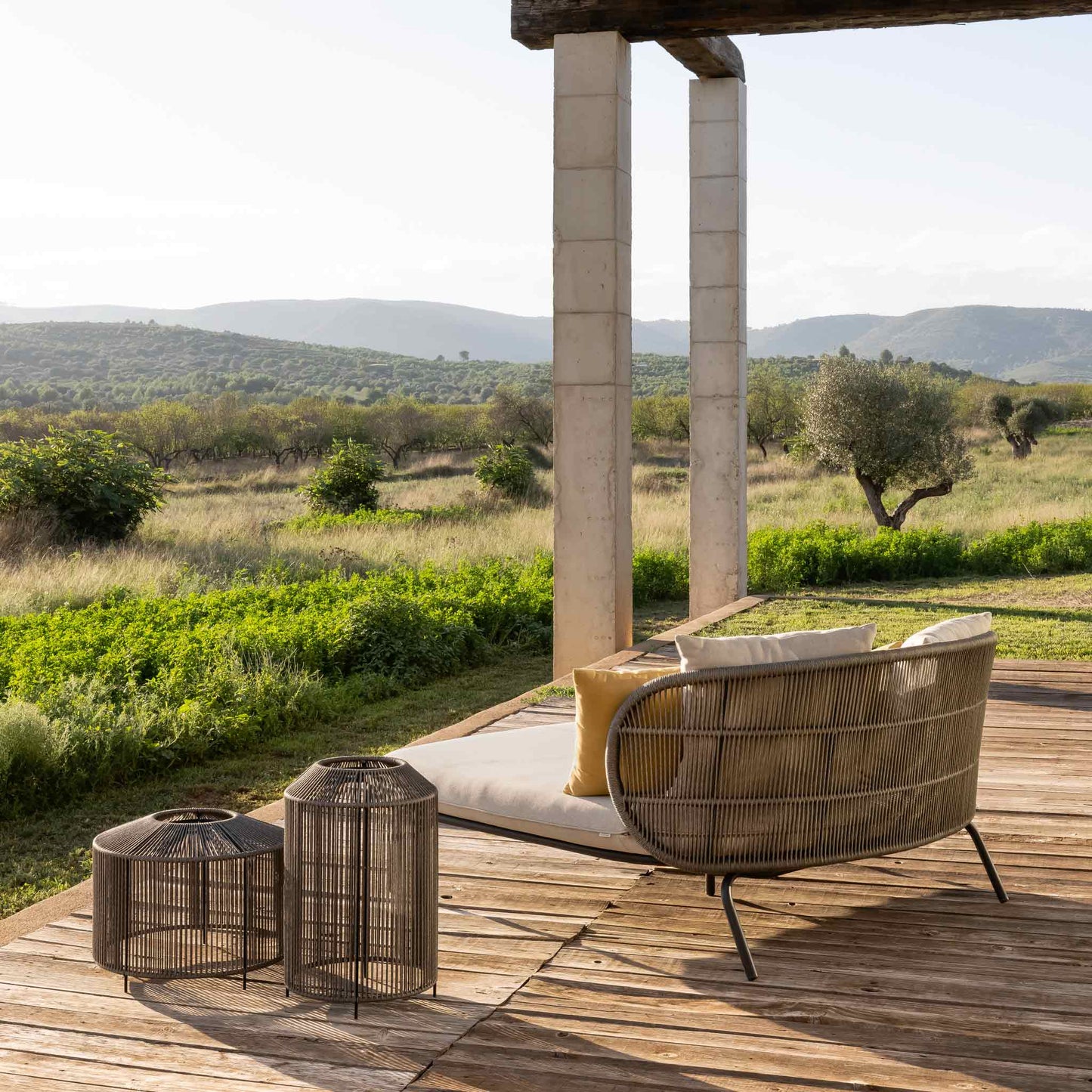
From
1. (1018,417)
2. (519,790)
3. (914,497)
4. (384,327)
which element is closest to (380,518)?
(914,497)

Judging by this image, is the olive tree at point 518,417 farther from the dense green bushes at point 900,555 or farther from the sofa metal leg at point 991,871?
the sofa metal leg at point 991,871

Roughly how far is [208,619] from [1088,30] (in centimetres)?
798

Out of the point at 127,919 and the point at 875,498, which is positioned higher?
the point at 875,498

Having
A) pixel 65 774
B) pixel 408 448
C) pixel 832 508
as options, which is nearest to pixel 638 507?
pixel 832 508

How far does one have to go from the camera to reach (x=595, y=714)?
3.16m

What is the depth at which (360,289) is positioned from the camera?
638ft

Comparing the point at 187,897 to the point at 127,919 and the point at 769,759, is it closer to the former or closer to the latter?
the point at 127,919

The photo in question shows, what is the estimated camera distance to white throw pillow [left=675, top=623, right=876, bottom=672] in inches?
113

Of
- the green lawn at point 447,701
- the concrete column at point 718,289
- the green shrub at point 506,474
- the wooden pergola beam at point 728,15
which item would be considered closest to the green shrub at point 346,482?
the green shrub at point 506,474

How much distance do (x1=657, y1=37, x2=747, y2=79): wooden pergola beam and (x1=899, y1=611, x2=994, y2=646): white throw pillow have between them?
573cm

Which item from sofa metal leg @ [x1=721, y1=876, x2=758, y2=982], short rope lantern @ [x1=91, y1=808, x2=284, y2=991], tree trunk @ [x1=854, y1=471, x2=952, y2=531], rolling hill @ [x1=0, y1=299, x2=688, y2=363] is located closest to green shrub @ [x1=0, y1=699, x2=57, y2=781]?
short rope lantern @ [x1=91, y1=808, x2=284, y2=991]

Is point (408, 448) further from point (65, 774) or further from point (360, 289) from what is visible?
point (360, 289)

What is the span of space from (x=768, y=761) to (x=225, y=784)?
371 centimetres

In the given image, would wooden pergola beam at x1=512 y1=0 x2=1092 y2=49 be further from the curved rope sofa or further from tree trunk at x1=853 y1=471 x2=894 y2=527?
tree trunk at x1=853 y1=471 x2=894 y2=527
